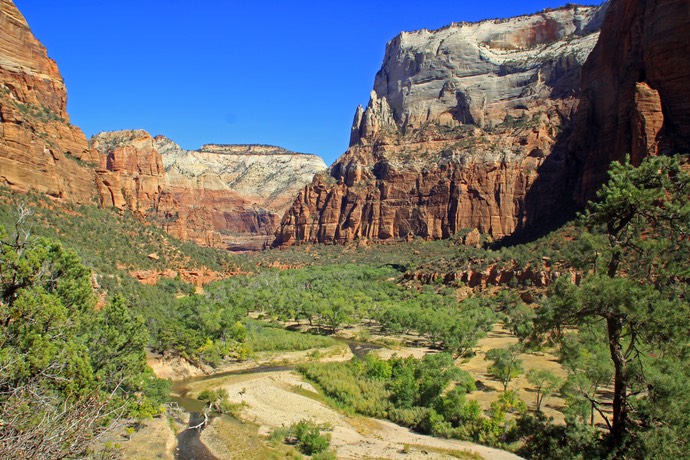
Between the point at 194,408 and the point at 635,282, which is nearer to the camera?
the point at 635,282

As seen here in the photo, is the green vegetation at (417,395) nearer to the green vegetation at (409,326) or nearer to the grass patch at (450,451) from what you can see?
the green vegetation at (409,326)

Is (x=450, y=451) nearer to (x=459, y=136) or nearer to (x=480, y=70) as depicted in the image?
(x=459, y=136)

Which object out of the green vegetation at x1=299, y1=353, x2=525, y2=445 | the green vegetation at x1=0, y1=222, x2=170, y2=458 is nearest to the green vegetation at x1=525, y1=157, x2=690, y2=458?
the green vegetation at x1=0, y1=222, x2=170, y2=458

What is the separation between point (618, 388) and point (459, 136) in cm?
12451

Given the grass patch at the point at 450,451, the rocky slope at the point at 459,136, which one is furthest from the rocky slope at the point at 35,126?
the rocky slope at the point at 459,136

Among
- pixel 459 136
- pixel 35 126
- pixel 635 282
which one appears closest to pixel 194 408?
pixel 635 282

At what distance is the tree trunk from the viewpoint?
10124mm

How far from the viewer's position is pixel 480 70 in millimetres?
140500

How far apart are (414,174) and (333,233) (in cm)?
2778

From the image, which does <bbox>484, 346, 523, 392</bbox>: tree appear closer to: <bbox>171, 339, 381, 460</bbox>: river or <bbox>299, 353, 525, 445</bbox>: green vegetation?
<bbox>299, 353, 525, 445</bbox>: green vegetation

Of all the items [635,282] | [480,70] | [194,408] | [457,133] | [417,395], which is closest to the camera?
[635,282]

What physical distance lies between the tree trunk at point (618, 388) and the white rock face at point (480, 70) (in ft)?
401

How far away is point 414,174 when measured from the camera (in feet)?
425

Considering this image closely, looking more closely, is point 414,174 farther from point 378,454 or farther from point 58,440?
point 58,440
